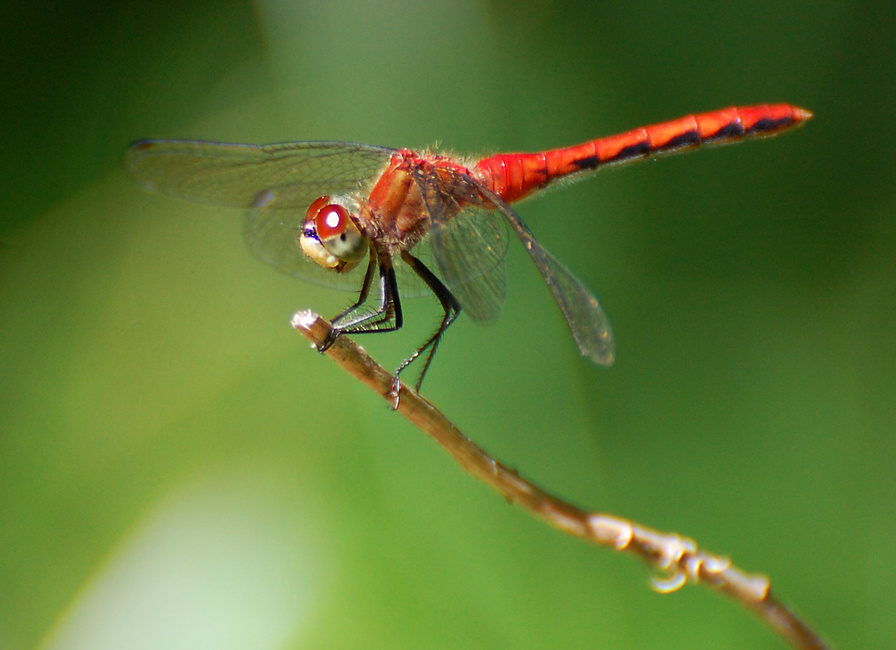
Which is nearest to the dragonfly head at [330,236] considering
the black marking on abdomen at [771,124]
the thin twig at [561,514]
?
the thin twig at [561,514]

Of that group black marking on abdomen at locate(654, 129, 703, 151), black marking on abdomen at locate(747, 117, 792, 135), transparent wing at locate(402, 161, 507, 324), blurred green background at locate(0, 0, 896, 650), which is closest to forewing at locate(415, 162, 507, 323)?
transparent wing at locate(402, 161, 507, 324)

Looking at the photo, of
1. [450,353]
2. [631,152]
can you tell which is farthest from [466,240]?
[631,152]

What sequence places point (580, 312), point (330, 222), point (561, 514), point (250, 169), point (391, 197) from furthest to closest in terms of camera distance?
point (250, 169) < point (391, 197) < point (330, 222) < point (580, 312) < point (561, 514)

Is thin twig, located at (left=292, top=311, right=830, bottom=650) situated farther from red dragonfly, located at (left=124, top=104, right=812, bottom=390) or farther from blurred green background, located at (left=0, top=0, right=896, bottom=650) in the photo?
blurred green background, located at (left=0, top=0, right=896, bottom=650)

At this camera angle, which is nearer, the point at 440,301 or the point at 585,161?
the point at 440,301

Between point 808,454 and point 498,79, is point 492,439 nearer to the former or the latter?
point 808,454

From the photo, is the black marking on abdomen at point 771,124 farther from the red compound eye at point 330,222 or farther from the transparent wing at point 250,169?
the red compound eye at point 330,222

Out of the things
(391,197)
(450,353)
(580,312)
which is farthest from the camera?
(450,353)

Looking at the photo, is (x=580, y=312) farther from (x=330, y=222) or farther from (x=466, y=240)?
(x=330, y=222)
